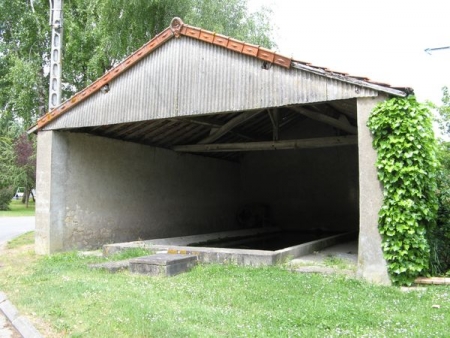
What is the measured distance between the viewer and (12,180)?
32750mm

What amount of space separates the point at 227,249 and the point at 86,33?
1410 centimetres

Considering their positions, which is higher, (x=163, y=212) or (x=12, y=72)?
(x=12, y=72)

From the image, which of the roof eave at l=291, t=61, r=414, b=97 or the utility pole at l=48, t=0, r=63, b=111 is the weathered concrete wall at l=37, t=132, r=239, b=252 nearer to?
the utility pole at l=48, t=0, r=63, b=111

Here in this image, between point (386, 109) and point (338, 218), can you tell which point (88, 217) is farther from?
point (338, 218)

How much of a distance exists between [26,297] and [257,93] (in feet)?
16.6

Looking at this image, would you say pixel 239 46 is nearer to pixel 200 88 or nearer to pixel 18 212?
pixel 200 88

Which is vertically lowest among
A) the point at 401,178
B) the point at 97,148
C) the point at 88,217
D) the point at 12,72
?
the point at 88,217

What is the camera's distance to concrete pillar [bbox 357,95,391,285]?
6434mm

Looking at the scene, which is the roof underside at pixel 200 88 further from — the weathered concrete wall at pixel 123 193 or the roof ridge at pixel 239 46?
the weathered concrete wall at pixel 123 193

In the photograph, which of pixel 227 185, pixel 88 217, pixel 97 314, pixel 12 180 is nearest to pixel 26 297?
pixel 97 314

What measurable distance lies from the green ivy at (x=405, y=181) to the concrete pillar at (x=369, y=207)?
13 centimetres

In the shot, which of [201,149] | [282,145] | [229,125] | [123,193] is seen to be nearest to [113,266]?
[123,193]

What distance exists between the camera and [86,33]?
1839cm

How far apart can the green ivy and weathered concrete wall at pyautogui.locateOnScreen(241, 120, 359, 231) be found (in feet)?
30.6
